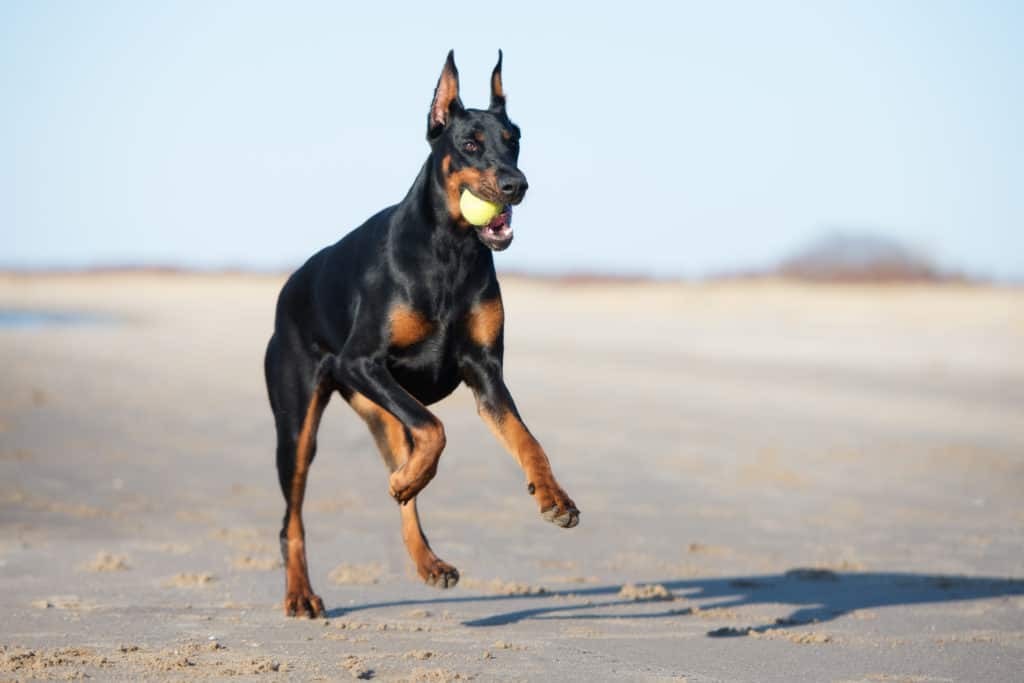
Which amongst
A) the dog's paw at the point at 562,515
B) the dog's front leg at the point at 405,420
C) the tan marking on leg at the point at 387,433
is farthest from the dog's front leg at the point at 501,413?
the tan marking on leg at the point at 387,433

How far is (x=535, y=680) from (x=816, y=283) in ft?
91.2

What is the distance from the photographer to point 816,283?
31.5 metres

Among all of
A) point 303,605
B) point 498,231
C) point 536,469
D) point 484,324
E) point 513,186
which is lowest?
point 303,605

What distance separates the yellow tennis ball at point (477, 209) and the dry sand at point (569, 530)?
5.47 ft

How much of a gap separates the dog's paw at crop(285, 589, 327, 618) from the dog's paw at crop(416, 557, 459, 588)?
51cm

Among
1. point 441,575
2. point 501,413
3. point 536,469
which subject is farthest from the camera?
point 441,575

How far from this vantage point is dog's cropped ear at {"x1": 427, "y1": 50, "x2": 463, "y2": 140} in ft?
18.7

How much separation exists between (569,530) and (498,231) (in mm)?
4020

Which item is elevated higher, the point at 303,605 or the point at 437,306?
the point at 437,306

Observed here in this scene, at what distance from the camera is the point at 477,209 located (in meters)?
5.36

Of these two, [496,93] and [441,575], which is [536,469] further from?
[496,93]

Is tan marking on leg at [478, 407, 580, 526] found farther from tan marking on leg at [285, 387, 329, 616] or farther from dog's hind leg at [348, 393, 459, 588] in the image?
tan marking on leg at [285, 387, 329, 616]

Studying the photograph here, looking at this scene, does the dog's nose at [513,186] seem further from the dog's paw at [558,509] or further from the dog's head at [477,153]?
the dog's paw at [558,509]

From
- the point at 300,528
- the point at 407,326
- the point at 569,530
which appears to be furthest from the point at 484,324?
the point at 569,530
